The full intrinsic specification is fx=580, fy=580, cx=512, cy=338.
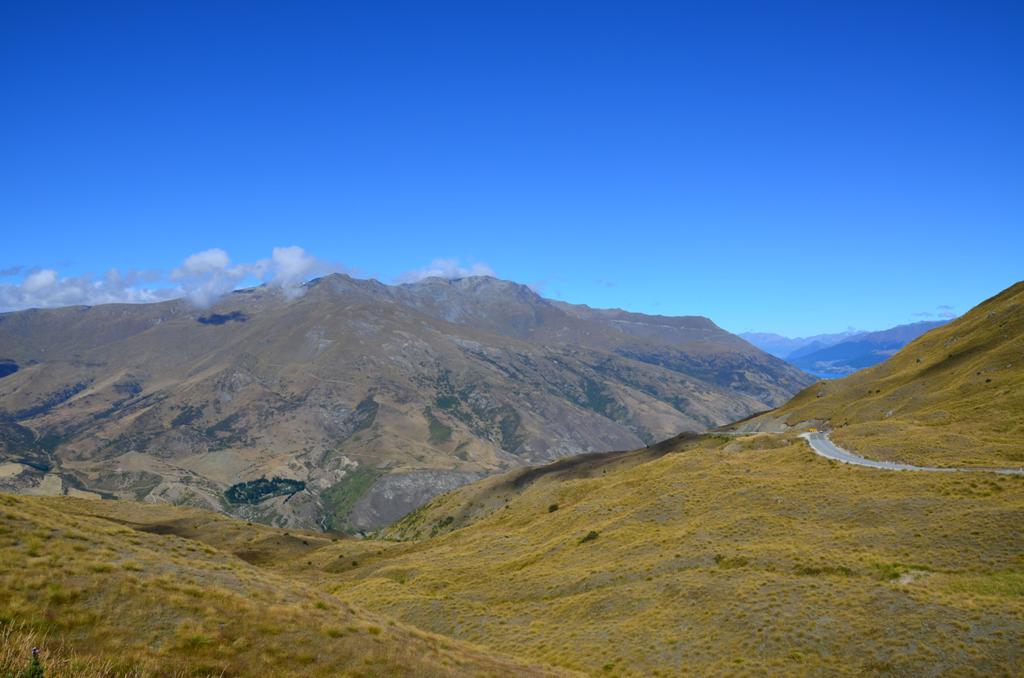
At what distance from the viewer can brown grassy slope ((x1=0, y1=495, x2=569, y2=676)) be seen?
18.0m

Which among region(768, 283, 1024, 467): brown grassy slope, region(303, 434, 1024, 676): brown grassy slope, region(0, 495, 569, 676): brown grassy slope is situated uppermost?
region(768, 283, 1024, 467): brown grassy slope

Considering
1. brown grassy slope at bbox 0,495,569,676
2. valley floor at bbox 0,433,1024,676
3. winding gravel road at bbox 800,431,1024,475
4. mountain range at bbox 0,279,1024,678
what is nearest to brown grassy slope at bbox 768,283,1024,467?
mountain range at bbox 0,279,1024,678

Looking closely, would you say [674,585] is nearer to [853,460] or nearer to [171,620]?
[853,460]

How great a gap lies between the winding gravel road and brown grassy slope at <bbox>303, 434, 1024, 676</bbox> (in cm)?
241

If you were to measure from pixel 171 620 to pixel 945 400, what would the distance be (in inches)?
3872

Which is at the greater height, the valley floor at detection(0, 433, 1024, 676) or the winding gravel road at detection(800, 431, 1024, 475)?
the winding gravel road at detection(800, 431, 1024, 475)

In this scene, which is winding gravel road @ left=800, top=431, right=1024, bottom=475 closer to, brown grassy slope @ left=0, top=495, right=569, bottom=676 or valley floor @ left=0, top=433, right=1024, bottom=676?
valley floor @ left=0, top=433, right=1024, bottom=676

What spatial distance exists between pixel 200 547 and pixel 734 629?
105 feet

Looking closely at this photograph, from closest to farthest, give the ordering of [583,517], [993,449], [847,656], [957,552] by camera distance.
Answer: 1. [847,656]
2. [957,552]
3. [993,449]
4. [583,517]

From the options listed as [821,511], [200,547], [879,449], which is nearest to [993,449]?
[879,449]

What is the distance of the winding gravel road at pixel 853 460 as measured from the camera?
1953 inches

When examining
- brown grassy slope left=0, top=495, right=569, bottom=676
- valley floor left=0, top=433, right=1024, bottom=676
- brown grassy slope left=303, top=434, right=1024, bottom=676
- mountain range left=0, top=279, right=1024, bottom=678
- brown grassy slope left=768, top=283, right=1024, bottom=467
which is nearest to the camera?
brown grassy slope left=0, top=495, right=569, bottom=676

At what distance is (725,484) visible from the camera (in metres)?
62.1

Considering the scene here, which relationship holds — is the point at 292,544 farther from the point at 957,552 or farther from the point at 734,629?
the point at 957,552
